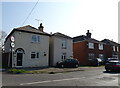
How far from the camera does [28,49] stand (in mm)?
25328

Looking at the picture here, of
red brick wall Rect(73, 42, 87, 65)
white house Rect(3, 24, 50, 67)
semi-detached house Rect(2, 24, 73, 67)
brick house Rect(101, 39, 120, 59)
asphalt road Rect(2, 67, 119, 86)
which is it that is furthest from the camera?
brick house Rect(101, 39, 120, 59)

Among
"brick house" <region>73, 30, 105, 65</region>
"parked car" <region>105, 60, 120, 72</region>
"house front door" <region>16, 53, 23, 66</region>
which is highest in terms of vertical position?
"brick house" <region>73, 30, 105, 65</region>

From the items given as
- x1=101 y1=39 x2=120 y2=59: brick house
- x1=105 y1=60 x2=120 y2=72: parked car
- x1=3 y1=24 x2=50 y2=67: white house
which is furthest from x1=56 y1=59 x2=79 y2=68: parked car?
x1=101 y1=39 x2=120 y2=59: brick house

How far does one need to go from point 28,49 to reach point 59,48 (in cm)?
677

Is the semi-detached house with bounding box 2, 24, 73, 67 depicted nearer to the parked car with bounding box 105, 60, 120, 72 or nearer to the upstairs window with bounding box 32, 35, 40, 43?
the upstairs window with bounding box 32, 35, 40, 43

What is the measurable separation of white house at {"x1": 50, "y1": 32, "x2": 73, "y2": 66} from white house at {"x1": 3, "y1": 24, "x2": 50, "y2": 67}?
1.68 m

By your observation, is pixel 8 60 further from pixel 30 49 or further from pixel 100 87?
pixel 100 87

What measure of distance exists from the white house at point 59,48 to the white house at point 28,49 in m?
1.68

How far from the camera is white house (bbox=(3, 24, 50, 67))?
24.1m

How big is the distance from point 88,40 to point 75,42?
3.71m

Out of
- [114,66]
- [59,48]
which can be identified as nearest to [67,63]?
[59,48]

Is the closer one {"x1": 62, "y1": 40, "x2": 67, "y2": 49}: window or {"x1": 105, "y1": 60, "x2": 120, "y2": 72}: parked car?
{"x1": 105, "y1": 60, "x2": 120, "y2": 72}: parked car

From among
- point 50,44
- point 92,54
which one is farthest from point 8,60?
point 92,54

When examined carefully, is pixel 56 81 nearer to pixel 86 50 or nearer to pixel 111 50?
pixel 86 50
